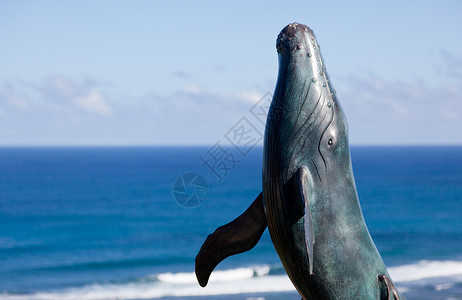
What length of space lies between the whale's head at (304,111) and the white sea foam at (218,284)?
2210 centimetres

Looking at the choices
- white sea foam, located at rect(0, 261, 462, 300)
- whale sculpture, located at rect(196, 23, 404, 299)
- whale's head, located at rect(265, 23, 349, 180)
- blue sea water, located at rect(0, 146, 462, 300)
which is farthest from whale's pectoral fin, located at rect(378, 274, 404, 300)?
white sea foam, located at rect(0, 261, 462, 300)

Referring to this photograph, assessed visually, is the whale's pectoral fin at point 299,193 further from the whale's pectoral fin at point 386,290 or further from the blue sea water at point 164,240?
the blue sea water at point 164,240

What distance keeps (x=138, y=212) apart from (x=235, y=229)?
51.8m

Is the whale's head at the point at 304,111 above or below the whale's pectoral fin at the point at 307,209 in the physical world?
above

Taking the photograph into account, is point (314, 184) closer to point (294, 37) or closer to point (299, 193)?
point (299, 193)

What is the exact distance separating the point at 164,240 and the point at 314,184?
1547 inches

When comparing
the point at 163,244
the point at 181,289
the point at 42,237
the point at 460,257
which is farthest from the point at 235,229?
the point at 42,237

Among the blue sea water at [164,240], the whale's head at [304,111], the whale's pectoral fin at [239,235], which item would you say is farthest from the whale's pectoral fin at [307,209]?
the blue sea water at [164,240]

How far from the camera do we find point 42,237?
4619cm

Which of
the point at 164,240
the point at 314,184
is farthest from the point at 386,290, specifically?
the point at 164,240

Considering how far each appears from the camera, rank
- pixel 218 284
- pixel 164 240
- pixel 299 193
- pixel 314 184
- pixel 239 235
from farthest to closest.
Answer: pixel 164 240
pixel 218 284
pixel 239 235
pixel 314 184
pixel 299 193

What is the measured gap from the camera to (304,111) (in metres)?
5.89

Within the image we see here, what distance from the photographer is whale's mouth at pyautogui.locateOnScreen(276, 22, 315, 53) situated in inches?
237

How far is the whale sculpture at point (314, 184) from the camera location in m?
5.82
